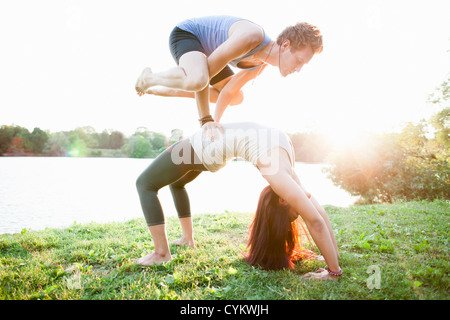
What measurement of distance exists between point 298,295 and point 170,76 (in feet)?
6.86

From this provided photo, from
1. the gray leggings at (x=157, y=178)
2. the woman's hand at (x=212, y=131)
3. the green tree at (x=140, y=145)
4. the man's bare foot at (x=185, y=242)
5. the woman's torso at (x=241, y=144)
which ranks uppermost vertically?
the green tree at (x=140, y=145)

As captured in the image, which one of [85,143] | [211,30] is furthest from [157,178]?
[85,143]

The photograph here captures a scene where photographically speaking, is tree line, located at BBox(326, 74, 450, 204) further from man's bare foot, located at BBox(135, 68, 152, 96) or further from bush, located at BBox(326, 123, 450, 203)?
man's bare foot, located at BBox(135, 68, 152, 96)

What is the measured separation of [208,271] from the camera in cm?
227

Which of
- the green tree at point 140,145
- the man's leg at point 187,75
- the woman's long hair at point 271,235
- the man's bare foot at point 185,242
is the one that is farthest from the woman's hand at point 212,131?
the green tree at point 140,145

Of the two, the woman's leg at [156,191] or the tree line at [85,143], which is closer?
the woman's leg at [156,191]

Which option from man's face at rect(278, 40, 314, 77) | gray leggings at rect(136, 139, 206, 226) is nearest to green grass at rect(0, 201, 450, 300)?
gray leggings at rect(136, 139, 206, 226)

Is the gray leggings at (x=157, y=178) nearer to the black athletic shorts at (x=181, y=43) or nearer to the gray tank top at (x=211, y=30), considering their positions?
the black athletic shorts at (x=181, y=43)

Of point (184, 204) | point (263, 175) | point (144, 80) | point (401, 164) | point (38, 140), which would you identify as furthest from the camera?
point (38, 140)

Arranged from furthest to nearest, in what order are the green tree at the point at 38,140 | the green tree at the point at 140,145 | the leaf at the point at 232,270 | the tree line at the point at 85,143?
the green tree at the point at 38,140
the tree line at the point at 85,143
the green tree at the point at 140,145
the leaf at the point at 232,270

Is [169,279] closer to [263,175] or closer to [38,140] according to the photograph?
[263,175]

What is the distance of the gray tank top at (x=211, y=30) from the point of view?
101 inches

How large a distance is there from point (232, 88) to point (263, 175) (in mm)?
1411

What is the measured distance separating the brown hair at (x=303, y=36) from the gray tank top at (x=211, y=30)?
0.23 meters
